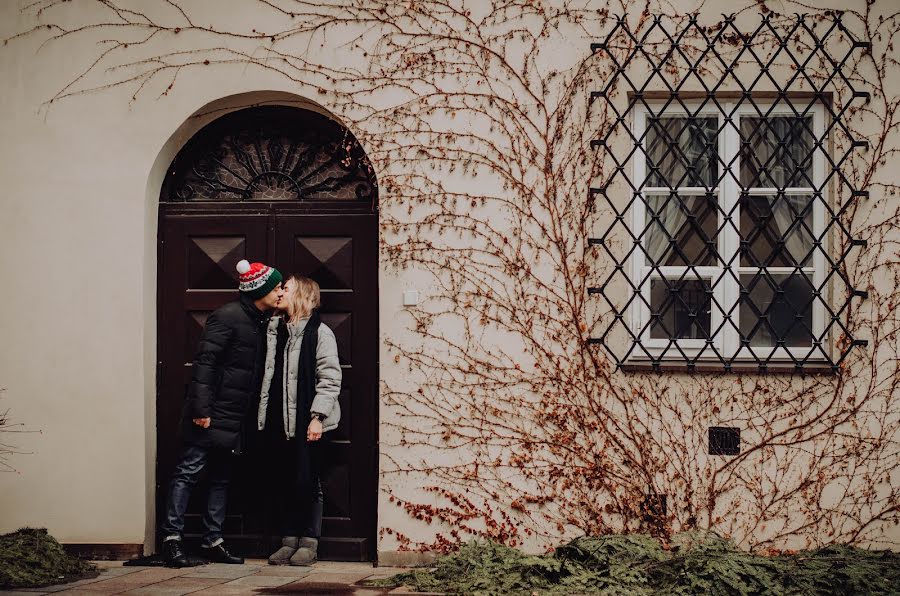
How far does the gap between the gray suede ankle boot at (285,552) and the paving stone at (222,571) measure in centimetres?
12

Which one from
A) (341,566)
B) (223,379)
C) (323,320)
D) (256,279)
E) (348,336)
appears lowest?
(341,566)

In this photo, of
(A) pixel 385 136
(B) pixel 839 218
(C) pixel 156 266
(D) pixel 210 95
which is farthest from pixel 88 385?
(B) pixel 839 218

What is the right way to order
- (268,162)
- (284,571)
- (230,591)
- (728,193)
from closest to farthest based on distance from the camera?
(230,591) → (284,571) → (728,193) → (268,162)

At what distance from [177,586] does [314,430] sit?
4.05 ft

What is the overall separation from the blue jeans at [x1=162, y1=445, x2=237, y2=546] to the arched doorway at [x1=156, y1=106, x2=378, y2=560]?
13.8 inches

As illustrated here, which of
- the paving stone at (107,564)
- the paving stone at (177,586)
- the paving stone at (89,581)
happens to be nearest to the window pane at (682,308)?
the paving stone at (177,586)

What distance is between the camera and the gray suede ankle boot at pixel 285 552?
6.46m

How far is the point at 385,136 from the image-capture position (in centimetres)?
659

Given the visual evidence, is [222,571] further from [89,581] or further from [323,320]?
[323,320]

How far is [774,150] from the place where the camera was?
655cm

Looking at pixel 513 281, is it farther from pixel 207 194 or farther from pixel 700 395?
pixel 207 194

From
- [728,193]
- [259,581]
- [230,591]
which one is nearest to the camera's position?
[230,591]

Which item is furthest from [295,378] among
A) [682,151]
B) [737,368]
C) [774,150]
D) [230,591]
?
[774,150]

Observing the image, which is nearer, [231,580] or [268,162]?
[231,580]
